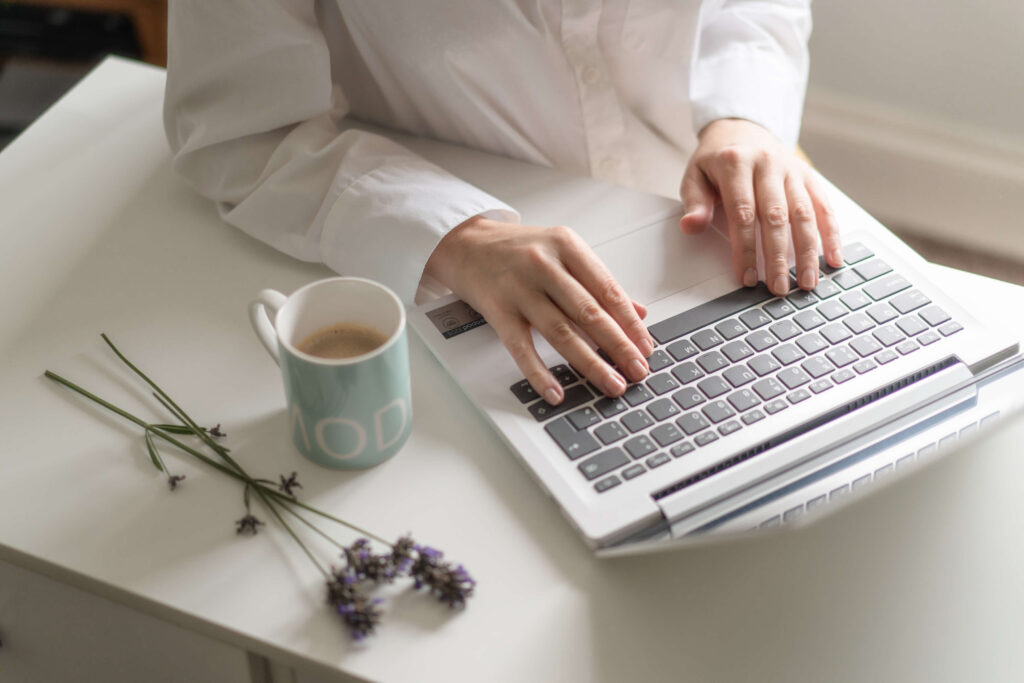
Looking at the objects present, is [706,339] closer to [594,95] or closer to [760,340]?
[760,340]

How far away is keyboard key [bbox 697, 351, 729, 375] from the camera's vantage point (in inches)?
24.9

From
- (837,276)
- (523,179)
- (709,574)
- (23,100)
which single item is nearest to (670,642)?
(709,574)

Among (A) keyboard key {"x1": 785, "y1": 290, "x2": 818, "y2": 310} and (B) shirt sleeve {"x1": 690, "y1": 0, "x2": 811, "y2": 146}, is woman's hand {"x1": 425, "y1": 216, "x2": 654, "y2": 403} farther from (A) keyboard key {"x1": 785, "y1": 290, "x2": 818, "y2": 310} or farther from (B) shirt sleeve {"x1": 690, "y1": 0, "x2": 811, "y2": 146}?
(B) shirt sleeve {"x1": 690, "y1": 0, "x2": 811, "y2": 146}

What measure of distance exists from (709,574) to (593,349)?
7.0 inches

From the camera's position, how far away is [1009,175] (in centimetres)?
160

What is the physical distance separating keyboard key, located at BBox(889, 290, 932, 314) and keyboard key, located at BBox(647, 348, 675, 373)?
0.18 meters

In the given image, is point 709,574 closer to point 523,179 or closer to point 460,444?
point 460,444

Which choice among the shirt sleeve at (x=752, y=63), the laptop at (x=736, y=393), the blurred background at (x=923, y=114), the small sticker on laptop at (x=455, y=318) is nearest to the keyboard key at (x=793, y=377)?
the laptop at (x=736, y=393)

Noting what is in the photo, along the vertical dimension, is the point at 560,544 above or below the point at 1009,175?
above

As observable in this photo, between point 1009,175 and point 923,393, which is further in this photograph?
point 1009,175

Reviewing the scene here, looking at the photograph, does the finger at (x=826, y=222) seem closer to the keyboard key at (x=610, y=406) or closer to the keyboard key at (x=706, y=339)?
the keyboard key at (x=706, y=339)

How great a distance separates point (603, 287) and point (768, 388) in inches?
5.5

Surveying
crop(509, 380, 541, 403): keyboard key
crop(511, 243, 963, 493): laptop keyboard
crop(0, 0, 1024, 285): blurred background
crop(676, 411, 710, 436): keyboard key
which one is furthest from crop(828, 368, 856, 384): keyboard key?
crop(0, 0, 1024, 285): blurred background

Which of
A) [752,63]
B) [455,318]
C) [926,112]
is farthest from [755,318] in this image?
[926,112]
